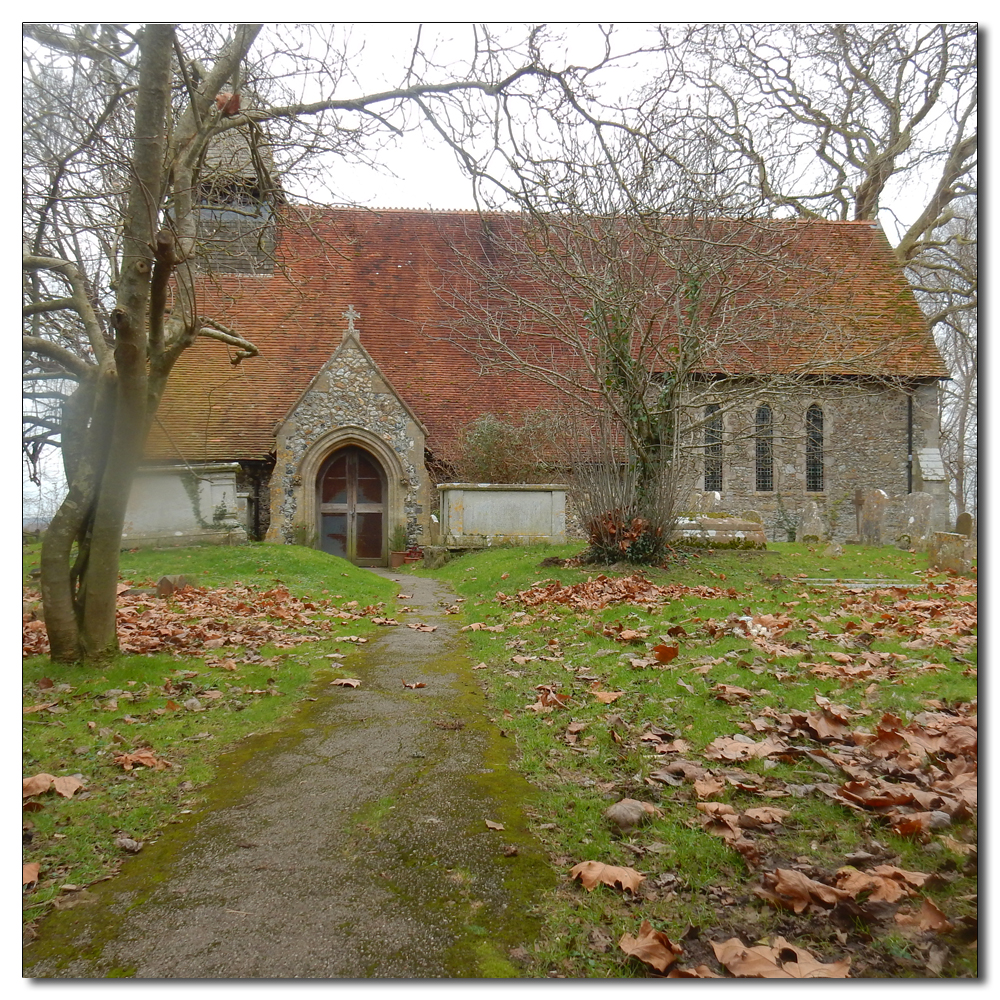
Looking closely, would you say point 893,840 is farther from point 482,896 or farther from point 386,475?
point 386,475

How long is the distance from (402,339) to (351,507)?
5.12 meters

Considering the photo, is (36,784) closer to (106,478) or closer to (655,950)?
(106,478)

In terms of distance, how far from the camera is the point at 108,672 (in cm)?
537

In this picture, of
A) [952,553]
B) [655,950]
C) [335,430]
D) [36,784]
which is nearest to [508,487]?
[335,430]

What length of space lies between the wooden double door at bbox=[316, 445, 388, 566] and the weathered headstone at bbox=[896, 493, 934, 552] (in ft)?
38.8

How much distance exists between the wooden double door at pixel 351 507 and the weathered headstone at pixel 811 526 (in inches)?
431

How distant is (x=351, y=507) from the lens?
1819cm

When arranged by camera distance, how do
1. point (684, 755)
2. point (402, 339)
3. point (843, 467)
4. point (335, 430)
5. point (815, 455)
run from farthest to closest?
point (815, 455) < point (843, 467) < point (402, 339) < point (335, 430) < point (684, 755)

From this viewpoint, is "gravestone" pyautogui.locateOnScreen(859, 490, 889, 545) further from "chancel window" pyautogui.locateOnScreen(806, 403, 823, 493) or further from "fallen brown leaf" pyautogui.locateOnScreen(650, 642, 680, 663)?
"fallen brown leaf" pyautogui.locateOnScreen(650, 642, 680, 663)

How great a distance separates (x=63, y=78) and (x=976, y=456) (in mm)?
6246

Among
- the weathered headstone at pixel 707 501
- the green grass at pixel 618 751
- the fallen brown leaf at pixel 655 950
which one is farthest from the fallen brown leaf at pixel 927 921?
the weathered headstone at pixel 707 501

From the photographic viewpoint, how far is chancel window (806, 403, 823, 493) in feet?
67.6

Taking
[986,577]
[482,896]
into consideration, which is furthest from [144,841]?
[986,577]

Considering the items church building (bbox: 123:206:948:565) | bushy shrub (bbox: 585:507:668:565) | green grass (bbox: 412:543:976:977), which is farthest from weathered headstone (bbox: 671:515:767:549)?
green grass (bbox: 412:543:976:977)
